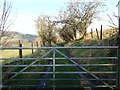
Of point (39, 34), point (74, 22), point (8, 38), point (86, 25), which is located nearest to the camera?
→ point (8, 38)

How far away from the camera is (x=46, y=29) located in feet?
128

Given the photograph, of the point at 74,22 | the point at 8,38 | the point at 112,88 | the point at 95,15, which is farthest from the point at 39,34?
the point at 112,88

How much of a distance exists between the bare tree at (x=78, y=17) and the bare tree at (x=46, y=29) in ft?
6.92

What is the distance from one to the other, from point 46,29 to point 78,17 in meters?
7.82

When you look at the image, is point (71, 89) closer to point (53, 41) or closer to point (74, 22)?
point (74, 22)

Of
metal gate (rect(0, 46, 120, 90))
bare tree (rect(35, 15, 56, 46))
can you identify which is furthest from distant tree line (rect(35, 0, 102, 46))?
metal gate (rect(0, 46, 120, 90))

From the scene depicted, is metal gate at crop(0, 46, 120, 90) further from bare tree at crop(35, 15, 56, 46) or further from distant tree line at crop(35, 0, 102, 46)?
bare tree at crop(35, 15, 56, 46)

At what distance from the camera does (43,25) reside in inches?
1553

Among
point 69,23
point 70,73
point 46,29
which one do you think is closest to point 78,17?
point 69,23

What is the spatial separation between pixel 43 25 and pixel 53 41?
2887mm

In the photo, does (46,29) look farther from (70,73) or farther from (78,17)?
(70,73)

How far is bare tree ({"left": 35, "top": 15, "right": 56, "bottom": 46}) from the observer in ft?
123

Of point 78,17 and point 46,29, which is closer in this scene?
point 78,17

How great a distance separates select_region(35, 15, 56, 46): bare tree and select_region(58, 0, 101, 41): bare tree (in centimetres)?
211
